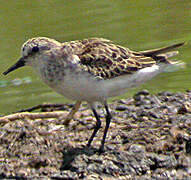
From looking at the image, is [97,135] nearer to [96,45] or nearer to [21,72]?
[96,45]

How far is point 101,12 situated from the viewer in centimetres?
1903

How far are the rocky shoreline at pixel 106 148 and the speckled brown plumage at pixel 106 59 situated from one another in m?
1.05

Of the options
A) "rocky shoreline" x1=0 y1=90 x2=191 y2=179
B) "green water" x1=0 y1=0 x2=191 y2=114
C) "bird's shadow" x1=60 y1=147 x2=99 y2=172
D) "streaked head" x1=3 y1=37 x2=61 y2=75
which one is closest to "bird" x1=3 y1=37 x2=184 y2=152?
"streaked head" x1=3 y1=37 x2=61 y2=75

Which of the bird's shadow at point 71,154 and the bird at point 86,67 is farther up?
the bird at point 86,67

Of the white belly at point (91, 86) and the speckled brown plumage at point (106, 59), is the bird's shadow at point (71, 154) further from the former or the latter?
the speckled brown plumage at point (106, 59)

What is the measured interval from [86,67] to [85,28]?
933 cm

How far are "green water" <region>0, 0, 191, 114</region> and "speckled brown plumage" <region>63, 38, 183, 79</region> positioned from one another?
414 cm

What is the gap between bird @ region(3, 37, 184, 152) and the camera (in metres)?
8.05

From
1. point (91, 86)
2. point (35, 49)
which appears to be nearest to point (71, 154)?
point (91, 86)

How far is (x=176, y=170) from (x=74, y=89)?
1.79m

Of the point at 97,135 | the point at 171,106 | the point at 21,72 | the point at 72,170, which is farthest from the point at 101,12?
the point at 72,170

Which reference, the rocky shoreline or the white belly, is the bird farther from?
the rocky shoreline

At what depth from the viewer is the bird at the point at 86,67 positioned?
8.05 metres

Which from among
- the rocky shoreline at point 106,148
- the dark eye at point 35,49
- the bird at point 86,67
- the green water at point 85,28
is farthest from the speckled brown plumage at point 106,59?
the green water at point 85,28
